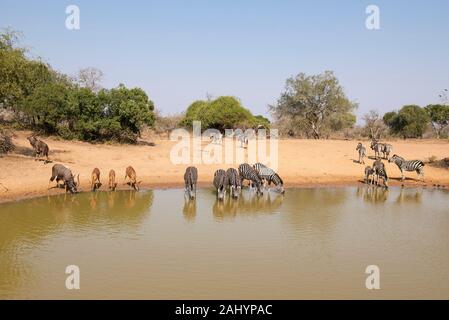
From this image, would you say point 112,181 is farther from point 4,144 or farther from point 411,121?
point 411,121

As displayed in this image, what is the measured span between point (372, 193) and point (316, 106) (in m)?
27.4

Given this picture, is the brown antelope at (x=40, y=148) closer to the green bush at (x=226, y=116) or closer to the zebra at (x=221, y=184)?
the zebra at (x=221, y=184)

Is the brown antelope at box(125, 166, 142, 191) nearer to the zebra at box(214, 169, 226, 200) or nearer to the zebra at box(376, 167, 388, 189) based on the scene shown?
the zebra at box(214, 169, 226, 200)

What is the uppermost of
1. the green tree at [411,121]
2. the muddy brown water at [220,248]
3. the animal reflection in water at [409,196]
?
the green tree at [411,121]

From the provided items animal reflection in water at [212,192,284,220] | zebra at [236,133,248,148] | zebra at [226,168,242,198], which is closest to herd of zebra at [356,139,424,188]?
animal reflection in water at [212,192,284,220]

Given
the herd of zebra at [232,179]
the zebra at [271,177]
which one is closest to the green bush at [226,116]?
the herd of zebra at [232,179]

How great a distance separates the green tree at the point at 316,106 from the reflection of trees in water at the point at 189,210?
3172cm

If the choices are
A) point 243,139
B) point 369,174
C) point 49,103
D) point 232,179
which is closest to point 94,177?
point 232,179

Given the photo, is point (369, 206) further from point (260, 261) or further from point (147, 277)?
point (147, 277)

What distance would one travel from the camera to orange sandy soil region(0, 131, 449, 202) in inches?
813

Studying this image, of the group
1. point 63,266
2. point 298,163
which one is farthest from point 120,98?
point 63,266

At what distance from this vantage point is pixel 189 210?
54.2 ft

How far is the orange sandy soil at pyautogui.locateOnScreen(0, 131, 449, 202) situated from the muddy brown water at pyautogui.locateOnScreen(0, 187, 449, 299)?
321 cm

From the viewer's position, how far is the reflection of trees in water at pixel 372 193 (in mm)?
19769
